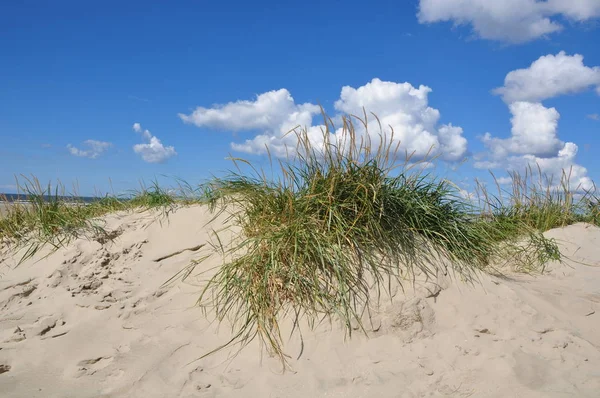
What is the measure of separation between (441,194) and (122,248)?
349cm

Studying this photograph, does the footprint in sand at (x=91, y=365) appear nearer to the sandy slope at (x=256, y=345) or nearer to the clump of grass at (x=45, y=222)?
the sandy slope at (x=256, y=345)

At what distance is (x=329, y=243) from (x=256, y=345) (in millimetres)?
1017

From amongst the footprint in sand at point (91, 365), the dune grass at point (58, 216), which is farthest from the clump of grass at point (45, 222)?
the footprint in sand at point (91, 365)

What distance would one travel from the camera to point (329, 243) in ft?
12.9

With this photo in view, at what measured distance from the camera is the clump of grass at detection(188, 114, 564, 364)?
3.81 m

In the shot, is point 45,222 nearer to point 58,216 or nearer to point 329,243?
point 58,216

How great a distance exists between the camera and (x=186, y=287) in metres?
4.32

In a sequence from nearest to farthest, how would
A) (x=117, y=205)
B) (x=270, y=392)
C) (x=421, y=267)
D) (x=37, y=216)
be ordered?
(x=270, y=392)
(x=421, y=267)
(x=37, y=216)
(x=117, y=205)

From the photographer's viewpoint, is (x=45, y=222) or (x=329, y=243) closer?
(x=329, y=243)

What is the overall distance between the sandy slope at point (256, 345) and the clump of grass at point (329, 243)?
21cm

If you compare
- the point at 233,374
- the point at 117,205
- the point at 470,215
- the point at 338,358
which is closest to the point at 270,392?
the point at 233,374

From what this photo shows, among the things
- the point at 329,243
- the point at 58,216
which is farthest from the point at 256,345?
the point at 58,216

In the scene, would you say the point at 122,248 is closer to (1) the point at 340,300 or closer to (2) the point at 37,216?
(2) the point at 37,216

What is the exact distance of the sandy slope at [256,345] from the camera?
3309 millimetres
